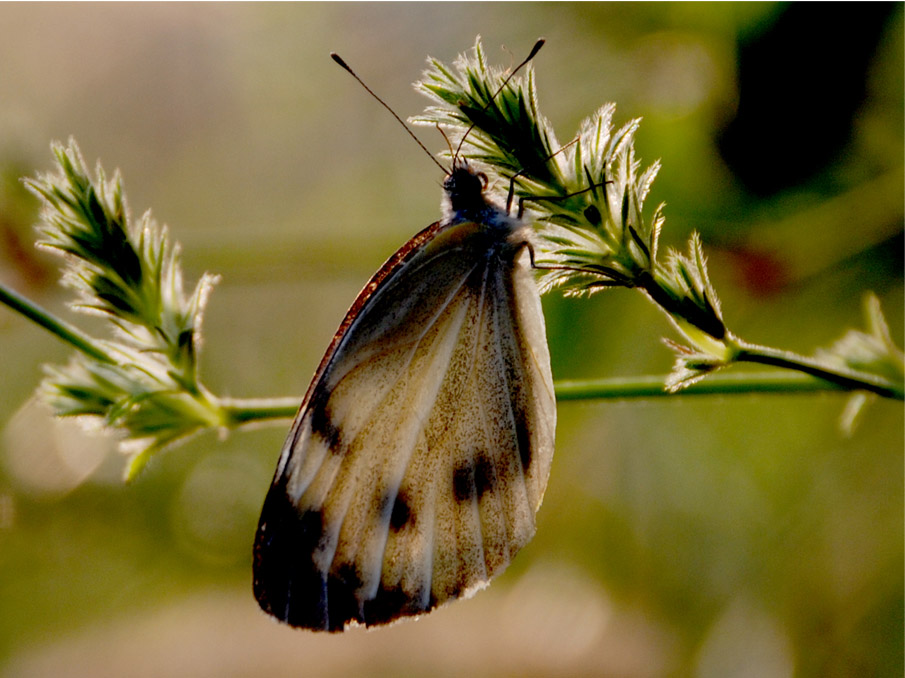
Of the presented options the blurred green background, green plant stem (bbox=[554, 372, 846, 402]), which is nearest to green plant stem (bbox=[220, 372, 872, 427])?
green plant stem (bbox=[554, 372, 846, 402])

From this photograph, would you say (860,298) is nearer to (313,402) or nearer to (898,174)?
(898,174)

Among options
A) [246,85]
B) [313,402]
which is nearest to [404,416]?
[313,402]

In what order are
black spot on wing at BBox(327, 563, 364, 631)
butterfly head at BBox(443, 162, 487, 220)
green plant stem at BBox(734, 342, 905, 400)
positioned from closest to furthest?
green plant stem at BBox(734, 342, 905, 400)
black spot on wing at BBox(327, 563, 364, 631)
butterfly head at BBox(443, 162, 487, 220)

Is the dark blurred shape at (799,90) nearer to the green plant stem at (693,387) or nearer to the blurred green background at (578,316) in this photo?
the blurred green background at (578,316)

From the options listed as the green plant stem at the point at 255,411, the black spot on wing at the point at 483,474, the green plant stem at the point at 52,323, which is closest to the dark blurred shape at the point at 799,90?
the black spot on wing at the point at 483,474

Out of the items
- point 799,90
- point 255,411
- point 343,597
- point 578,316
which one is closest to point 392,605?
point 343,597

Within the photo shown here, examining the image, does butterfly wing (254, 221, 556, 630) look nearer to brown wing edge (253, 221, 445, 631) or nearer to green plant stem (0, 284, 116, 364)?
brown wing edge (253, 221, 445, 631)

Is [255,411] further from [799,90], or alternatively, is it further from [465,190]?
[799,90]
